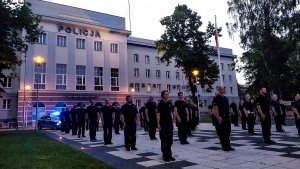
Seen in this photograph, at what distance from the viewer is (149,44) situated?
53.3 metres

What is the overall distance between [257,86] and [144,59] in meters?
21.9

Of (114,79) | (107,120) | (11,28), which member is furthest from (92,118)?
(114,79)

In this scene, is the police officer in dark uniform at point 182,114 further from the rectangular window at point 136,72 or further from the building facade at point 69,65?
the rectangular window at point 136,72

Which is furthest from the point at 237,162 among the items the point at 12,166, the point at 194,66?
the point at 194,66

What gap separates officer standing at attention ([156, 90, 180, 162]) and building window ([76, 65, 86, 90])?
32.9 metres

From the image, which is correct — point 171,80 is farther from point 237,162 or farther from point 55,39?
point 237,162

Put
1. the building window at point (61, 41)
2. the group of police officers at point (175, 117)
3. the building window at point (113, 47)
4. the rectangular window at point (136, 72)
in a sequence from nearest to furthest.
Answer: the group of police officers at point (175, 117) → the building window at point (61, 41) → the building window at point (113, 47) → the rectangular window at point (136, 72)

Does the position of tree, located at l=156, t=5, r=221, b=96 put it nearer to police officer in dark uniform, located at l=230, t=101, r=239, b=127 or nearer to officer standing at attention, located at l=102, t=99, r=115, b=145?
police officer in dark uniform, located at l=230, t=101, r=239, b=127

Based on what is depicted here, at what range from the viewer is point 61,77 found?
38438 mm

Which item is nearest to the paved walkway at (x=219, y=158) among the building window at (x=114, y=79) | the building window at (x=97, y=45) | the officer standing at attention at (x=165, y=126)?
the officer standing at attention at (x=165, y=126)

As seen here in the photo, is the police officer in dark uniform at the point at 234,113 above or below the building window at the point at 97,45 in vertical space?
below

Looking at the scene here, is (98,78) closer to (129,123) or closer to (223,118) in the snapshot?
(129,123)

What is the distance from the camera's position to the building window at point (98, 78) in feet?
136

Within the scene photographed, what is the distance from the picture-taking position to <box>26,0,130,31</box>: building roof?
38.4 m
